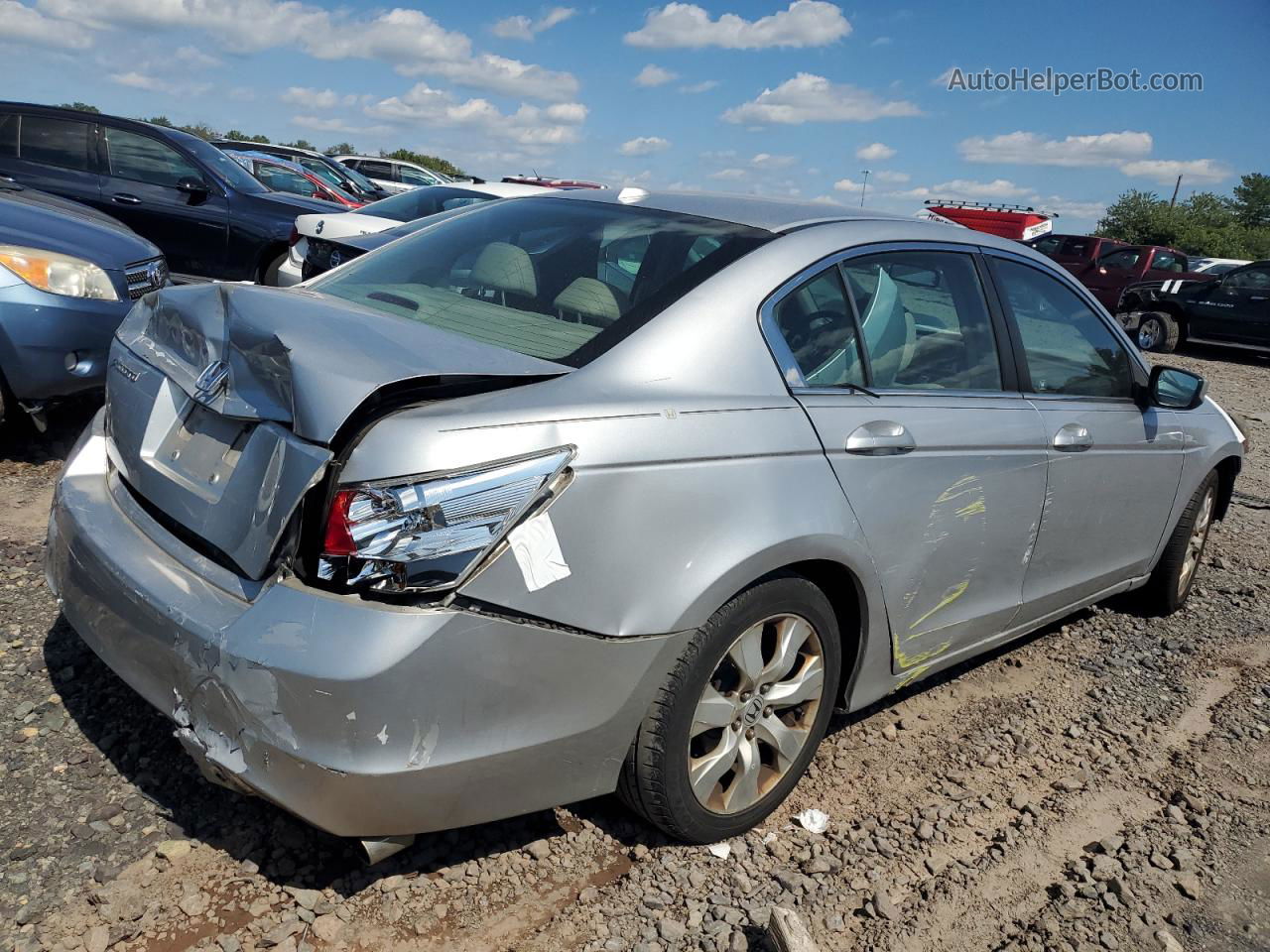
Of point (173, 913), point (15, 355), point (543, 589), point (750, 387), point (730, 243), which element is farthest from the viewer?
point (15, 355)

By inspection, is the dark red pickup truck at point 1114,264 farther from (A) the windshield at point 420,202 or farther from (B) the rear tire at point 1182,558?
(B) the rear tire at point 1182,558

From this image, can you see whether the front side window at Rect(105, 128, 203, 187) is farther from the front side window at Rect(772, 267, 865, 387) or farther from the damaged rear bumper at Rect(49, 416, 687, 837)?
the front side window at Rect(772, 267, 865, 387)

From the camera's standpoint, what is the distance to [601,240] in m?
2.87

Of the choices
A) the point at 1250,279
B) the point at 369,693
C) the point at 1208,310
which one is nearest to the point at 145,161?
the point at 369,693

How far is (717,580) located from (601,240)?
3.67 ft

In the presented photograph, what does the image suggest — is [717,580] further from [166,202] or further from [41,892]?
[166,202]

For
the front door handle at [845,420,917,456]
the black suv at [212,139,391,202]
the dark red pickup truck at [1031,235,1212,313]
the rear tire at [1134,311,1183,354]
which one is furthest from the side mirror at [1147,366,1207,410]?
the dark red pickup truck at [1031,235,1212,313]

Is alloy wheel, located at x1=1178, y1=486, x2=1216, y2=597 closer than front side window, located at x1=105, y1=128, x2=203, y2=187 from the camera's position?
Yes

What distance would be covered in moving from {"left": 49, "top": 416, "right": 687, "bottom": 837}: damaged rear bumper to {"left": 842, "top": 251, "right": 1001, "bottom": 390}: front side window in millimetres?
1169

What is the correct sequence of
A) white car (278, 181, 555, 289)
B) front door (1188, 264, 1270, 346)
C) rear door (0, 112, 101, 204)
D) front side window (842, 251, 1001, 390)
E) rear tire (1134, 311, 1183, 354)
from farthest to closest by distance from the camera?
1. rear tire (1134, 311, 1183, 354)
2. front door (1188, 264, 1270, 346)
3. rear door (0, 112, 101, 204)
4. white car (278, 181, 555, 289)
5. front side window (842, 251, 1001, 390)

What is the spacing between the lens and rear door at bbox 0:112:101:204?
316 inches

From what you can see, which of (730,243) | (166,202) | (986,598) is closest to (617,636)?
(730,243)

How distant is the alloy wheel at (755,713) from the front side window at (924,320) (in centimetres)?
77

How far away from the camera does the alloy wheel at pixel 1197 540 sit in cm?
447
